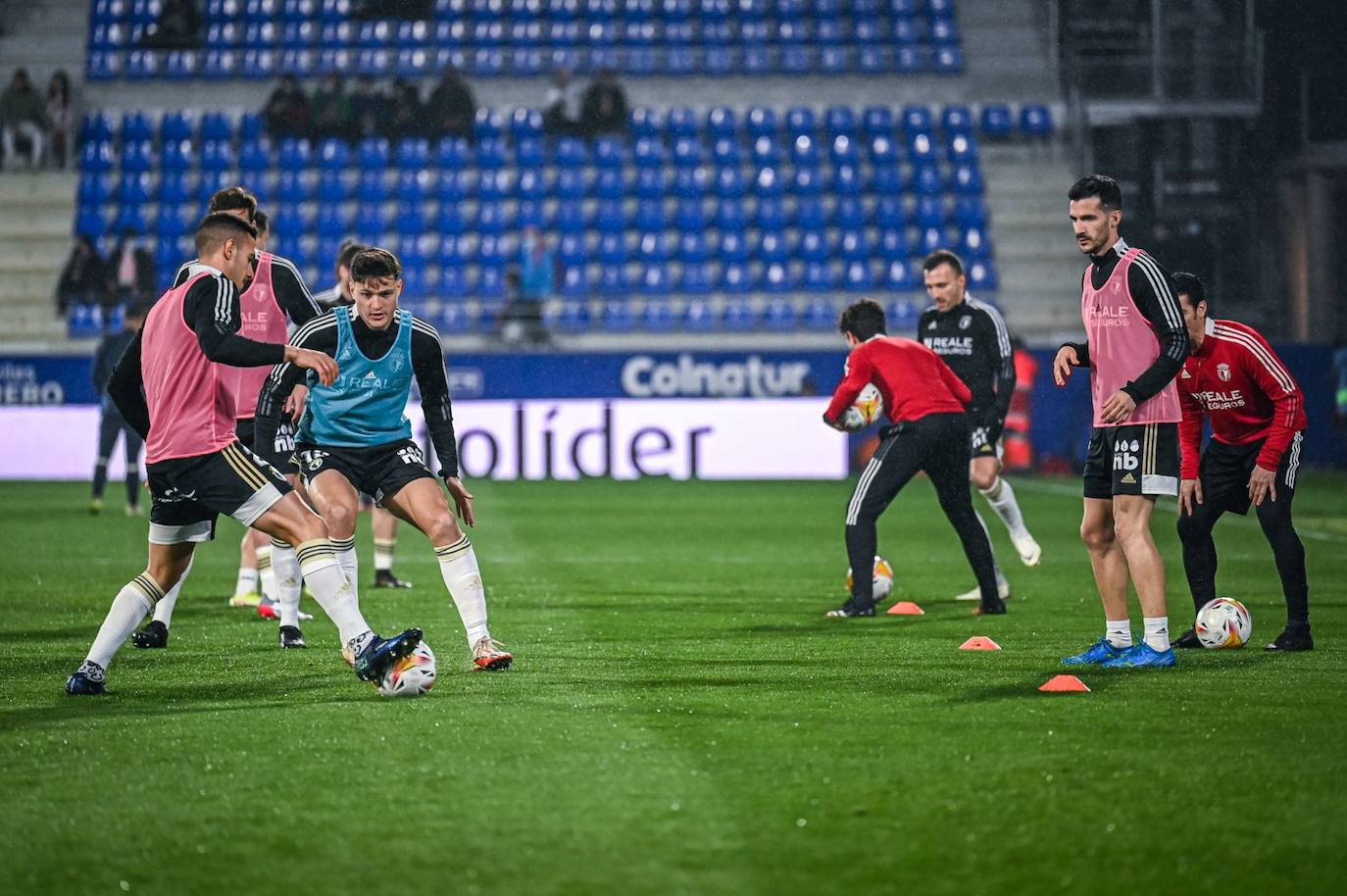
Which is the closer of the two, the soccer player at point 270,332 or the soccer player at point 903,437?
the soccer player at point 270,332

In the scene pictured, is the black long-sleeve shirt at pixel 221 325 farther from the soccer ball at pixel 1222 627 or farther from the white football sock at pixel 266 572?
the soccer ball at pixel 1222 627

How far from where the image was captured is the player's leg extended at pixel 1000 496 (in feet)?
36.2

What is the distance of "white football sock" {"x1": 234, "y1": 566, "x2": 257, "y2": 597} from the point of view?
1021 cm

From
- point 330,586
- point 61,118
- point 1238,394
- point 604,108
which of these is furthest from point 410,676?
point 61,118

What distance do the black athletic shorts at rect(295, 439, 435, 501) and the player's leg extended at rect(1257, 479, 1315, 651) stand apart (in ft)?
12.9

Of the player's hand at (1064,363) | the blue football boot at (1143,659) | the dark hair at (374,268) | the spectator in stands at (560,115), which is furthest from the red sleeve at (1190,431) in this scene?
the spectator in stands at (560,115)

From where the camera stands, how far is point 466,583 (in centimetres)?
732

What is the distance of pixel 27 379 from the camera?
23.8 meters

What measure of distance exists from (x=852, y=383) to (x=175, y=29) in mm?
24678

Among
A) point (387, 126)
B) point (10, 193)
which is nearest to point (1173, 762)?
point (387, 126)

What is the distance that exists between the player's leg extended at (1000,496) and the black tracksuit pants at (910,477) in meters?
0.92

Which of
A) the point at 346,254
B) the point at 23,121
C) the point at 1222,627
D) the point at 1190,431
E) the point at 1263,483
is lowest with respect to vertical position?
Result: the point at 1222,627

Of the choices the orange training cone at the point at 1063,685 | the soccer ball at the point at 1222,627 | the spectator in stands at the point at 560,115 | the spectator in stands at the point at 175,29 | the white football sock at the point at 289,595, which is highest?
the spectator in stands at the point at 175,29

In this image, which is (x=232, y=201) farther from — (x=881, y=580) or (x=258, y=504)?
(x=881, y=580)
